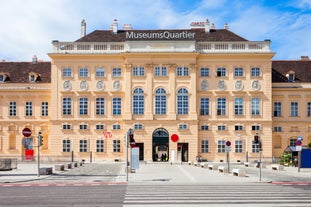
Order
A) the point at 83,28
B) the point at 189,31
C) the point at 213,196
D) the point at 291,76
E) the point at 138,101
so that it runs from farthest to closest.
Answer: the point at 83,28, the point at 189,31, the point at 291,76, the point at 138,101, the point at 213,196

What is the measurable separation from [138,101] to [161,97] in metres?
3.14

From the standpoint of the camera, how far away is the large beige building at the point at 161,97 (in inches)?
2778

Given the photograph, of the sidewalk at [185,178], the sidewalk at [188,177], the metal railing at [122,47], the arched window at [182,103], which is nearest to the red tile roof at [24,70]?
the metal railing at [122,47]

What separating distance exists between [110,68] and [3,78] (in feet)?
50.9

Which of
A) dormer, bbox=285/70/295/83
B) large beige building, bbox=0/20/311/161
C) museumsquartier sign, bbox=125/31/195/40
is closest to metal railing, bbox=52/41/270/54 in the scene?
large beige building, bbox=0/20/311/161

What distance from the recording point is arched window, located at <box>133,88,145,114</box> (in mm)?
70750

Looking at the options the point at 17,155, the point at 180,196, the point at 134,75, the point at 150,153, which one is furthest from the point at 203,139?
the point at 180,196

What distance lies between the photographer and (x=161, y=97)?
70.9 meters

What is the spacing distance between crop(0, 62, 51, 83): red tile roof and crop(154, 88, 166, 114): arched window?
15961 millimetres

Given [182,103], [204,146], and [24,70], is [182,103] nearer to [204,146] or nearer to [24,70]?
[204,146]

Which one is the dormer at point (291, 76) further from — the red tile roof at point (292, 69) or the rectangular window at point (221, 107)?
the rectangular window at point (221, 107)

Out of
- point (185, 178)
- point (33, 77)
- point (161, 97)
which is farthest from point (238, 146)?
point (185, 178)

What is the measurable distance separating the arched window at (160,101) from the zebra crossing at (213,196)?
144 ft

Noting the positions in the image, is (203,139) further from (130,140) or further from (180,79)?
(130,140)
